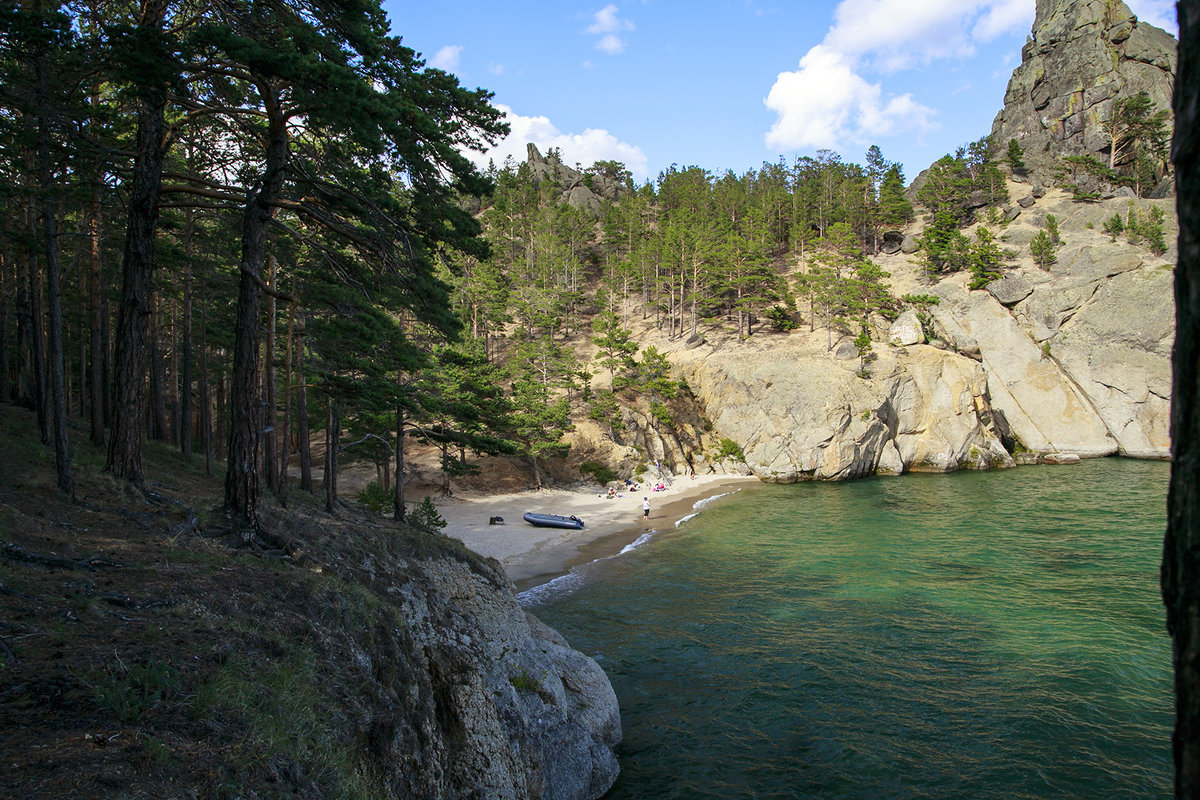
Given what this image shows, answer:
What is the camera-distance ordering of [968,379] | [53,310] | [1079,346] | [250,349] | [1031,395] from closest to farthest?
[250,349], [53,310], [968,379], [1031,395], [1079,346]

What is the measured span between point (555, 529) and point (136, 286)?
76.8ft

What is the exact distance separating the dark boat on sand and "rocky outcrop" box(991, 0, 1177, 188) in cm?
8290

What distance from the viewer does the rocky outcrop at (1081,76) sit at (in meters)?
77.8

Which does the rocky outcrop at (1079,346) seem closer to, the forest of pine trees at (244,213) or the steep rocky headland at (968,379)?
the steep rocky headland at (968,379)

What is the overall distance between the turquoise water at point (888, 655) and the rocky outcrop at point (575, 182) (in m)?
81.3

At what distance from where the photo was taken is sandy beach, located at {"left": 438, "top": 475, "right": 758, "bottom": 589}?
84.9ft

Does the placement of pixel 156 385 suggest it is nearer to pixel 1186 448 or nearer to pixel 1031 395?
pixel 1186 448

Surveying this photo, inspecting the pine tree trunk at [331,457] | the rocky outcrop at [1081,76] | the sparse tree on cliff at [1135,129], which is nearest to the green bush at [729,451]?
the pine tree trunk at [331,457]

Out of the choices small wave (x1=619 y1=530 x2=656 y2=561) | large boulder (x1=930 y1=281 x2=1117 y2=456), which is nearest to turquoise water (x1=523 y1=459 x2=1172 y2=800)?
small wave (x1=619 y1=530 x2=656 y2=561)

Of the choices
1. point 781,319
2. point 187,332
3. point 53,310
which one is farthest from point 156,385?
point 781,319

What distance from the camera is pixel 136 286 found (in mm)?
10281

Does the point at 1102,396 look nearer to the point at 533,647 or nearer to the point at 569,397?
the point at 569,397

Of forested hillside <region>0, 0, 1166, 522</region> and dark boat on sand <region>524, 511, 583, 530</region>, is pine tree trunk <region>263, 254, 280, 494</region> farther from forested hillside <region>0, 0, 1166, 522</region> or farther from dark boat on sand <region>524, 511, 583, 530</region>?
dark boat on sand <region>524, 511, 583, 530</region>

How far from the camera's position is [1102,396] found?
4828 cm
